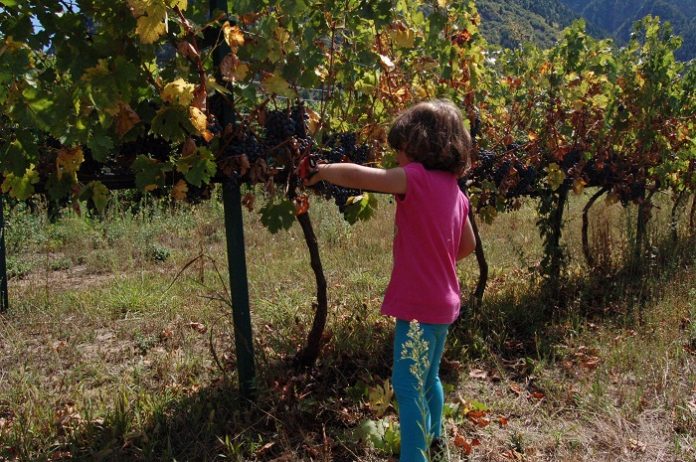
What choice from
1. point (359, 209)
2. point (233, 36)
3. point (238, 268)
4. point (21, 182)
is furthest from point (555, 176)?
point (21, 182)

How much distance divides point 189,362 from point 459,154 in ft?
6.45

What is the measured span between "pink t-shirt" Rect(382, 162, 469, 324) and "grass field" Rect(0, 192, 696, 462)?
0.75 meters

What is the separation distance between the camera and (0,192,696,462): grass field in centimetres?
278

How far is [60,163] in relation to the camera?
231cm

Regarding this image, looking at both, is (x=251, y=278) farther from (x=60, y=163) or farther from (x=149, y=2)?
(x=149, y=2)

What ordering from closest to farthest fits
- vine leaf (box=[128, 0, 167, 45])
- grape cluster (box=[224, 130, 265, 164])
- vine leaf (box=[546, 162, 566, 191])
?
vine leaf (box=[128, 0, 167, 45]) < grape cluster (box=[224, 130, 265, 164]) < vine leaf (box=[546, 162, 566, 191])

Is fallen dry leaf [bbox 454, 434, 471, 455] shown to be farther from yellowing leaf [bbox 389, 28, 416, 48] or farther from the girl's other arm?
yellowing leaf [bbox 389, 28, 416, 48]

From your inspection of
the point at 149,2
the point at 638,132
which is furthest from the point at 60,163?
the point at 638,132

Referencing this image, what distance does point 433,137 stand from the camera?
227 cm

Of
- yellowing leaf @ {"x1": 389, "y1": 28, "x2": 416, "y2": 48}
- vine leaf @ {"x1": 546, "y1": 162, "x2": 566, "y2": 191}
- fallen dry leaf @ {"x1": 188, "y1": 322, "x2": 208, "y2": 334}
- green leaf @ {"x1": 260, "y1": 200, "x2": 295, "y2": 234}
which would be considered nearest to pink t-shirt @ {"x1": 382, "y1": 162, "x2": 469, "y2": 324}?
green leaf @ {"x1": 260, "y1": 200, "x2": 295, "y2": 234}

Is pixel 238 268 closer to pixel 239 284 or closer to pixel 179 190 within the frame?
pixel 239 284

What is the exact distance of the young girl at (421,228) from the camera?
227 cm

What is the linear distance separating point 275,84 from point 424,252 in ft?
2.89

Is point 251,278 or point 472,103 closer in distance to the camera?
point 472,103
